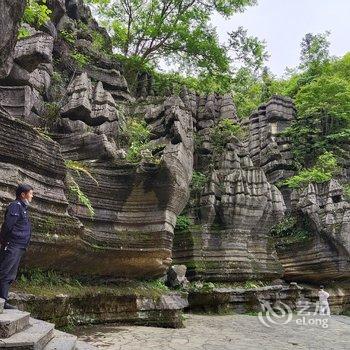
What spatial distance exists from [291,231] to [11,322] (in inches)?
556

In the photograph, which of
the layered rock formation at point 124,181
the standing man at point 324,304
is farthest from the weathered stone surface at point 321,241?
the standing man at point 324,304

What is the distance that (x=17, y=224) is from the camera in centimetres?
459

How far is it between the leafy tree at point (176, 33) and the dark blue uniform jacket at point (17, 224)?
1525cm

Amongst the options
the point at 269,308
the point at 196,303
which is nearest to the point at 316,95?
the point at 269,308

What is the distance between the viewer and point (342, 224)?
14492 mm

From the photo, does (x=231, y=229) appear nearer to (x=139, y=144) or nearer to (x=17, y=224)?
(x=139, y=144)

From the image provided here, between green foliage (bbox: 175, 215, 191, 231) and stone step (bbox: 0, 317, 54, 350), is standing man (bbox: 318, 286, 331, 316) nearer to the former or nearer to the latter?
green foliage (bbox: 175, 215, 191, 231)

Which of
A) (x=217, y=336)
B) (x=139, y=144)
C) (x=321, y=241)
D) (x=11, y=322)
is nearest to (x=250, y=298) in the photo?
(x=321, y=241)

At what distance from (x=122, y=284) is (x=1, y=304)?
3.98 m

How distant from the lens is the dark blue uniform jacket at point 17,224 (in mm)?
4512

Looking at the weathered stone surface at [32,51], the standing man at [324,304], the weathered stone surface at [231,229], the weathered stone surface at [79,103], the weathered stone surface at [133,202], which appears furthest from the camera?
the standing man at [324,304]

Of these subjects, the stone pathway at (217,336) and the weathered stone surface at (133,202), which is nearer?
the stone pathway at (217,336)

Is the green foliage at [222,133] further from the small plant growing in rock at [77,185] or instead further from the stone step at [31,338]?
the stone step at [31,338]

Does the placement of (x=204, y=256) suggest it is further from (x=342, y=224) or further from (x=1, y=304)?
(x=1, y=304)
